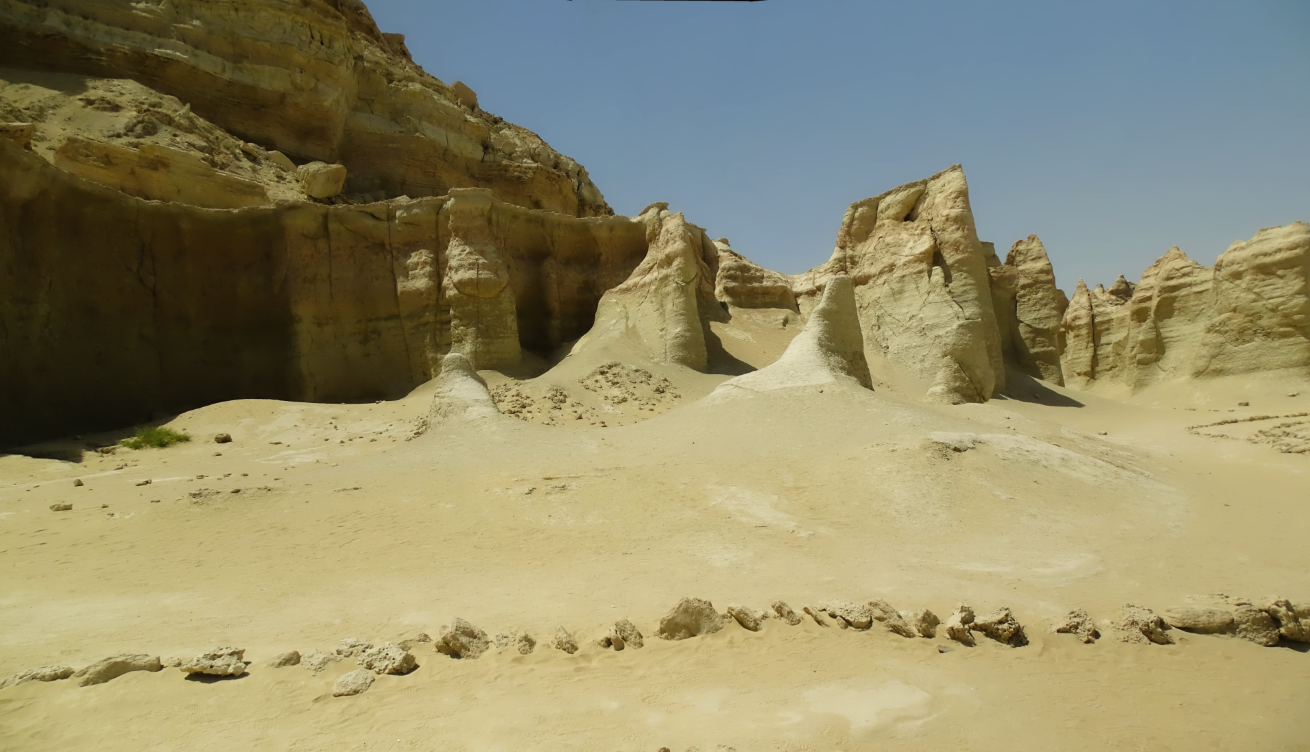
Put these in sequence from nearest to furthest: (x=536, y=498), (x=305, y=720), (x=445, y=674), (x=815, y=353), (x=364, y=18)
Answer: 1. (x=305, y=720)
2. (x=445, y=674)
3. (x=536, y=498)
4. (x=815, y=353)
5. (x=364, y=18)

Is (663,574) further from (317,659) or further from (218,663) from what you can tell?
(218,663)

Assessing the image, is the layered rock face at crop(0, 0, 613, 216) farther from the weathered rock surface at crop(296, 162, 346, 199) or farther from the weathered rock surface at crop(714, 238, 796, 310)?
the weathered rock surface at crop(714, 238, 796, 310)

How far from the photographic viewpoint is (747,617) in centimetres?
500

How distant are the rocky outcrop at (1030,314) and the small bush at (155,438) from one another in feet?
69.1

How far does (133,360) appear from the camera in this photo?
1437 cm

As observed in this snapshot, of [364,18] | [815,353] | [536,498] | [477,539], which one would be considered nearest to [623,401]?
[815,353]

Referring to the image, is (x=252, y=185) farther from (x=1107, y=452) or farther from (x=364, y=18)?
(x=1107, y=452)

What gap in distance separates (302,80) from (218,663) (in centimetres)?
2548

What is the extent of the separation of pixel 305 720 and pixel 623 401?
1099 cm

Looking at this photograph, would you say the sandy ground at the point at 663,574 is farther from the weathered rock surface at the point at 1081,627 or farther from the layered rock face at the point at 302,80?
the layered rock face at the point at 302,80

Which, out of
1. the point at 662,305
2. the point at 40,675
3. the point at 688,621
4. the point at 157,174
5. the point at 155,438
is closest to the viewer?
the point at 40,675

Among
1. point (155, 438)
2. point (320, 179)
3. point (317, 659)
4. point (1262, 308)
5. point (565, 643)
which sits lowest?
point (565, 643)

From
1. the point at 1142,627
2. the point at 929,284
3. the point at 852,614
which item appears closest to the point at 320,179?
the point at 929,284

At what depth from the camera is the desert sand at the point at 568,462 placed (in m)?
4.10
